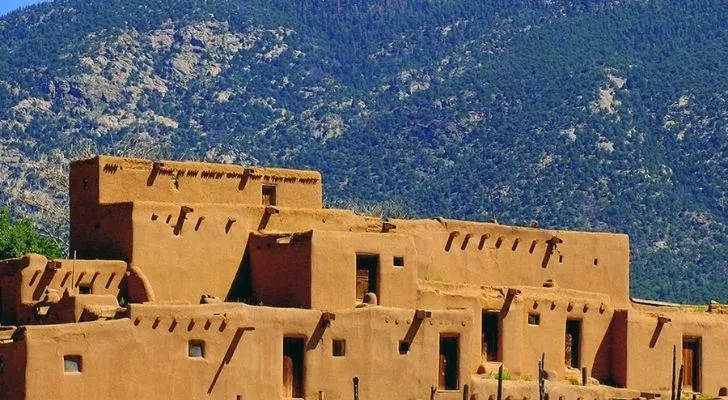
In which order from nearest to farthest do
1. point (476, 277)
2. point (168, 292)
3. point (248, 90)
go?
point (168, 292) → point (476, 277) → point (248, 90)

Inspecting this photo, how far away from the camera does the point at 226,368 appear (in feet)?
178

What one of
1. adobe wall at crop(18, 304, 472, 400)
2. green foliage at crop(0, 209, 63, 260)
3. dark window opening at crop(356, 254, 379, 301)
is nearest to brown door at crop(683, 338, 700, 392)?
adobe wall at crop(18, 304, 472, 400)

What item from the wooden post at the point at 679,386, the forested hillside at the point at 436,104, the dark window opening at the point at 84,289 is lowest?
the wooden post at the point at 679,386

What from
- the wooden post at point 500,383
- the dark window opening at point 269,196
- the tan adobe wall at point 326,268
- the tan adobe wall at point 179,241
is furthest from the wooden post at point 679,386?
the dark window opening at point 269,196

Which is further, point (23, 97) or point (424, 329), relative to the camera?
point (23, 97)

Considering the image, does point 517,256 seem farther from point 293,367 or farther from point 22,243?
point 22,243

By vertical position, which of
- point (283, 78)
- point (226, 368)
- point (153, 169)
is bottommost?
point (226, 368)

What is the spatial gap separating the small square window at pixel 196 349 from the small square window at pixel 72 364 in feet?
Answer: 10.9

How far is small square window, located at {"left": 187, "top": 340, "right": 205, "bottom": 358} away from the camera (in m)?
53.5

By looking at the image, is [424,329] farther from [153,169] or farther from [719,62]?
[719,62]

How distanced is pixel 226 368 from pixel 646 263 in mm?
59084

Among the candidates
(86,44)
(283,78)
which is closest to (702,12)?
(283,78)

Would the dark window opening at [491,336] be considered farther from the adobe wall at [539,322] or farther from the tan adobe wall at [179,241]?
the tan adobe wall at [179,241]

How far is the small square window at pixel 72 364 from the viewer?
5088 cm
